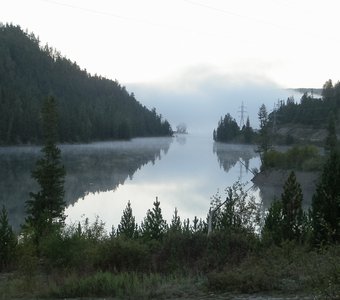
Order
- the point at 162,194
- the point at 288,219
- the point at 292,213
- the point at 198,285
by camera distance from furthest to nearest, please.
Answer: the point at 162,194 < the point at 292,213 < the point at 288,219 < the point at 198,285

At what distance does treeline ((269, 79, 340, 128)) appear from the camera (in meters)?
127

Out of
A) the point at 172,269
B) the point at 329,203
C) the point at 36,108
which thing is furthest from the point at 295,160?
the point at 36,108

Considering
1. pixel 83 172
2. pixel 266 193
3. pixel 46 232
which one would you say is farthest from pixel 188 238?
pixel 83 172

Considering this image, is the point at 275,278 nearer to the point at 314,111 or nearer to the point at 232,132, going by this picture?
the point at 314,111

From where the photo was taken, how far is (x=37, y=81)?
602 feet

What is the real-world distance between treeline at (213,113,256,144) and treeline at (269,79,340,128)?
1073cm

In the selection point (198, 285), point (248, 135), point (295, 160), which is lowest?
point (295, 160)

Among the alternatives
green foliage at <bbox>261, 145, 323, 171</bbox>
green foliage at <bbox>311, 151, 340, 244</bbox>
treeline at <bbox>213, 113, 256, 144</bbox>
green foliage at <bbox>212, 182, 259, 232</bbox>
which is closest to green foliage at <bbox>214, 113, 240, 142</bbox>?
treeline at <bbox>213, 113, 256, 144</bbox>

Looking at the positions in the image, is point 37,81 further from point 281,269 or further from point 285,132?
point 281,269

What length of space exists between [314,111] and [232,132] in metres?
50.1

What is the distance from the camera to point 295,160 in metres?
72.7

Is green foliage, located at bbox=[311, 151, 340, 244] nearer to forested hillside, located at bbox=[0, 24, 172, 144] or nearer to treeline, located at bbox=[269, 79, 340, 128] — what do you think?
forested hillside, located at bbox=[0, 24, 172, 144]

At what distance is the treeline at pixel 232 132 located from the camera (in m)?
161

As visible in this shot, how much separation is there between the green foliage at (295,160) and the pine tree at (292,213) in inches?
1889
